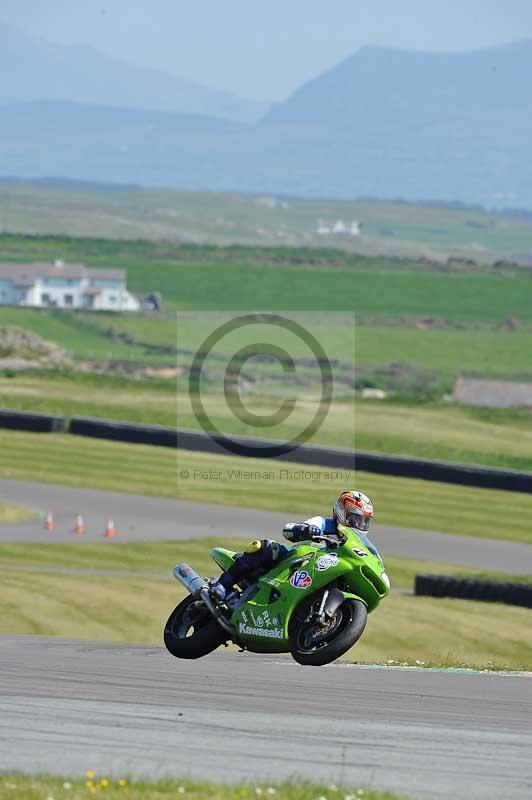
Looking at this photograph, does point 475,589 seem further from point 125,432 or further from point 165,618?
point 125,432

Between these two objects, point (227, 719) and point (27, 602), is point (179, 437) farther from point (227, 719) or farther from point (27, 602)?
point (227, 719)

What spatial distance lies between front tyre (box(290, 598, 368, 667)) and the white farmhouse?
535 ft

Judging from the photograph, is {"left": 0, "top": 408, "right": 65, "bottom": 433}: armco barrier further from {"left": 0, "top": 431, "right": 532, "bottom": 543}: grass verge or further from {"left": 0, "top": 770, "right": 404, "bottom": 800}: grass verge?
{"left": 0, "top": 770, "right": 404, "bottom": 800}: grass verge

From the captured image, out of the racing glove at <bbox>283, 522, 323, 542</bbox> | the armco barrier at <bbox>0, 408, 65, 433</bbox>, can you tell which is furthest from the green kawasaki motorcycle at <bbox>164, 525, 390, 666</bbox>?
the armco barrier at <bbox>0, 408, 65, 433</bbox>

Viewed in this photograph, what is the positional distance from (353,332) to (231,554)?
123978 mm

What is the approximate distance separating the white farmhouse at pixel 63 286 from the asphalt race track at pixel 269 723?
16338 cm

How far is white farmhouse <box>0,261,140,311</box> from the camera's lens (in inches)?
7003

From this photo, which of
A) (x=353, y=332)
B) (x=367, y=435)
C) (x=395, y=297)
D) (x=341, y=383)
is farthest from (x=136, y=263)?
(x=367, y=435)

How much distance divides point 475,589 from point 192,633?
14.5 m

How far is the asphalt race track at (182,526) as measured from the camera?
3634 cm

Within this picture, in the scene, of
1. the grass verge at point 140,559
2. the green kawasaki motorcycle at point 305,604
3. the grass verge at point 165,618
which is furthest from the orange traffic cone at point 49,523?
the green kawasaki motorcycle at point 305,604

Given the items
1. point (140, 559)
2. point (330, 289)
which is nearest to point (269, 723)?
point (140, 559)

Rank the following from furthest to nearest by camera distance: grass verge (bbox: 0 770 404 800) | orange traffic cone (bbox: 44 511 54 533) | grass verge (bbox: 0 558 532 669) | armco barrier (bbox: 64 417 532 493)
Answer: armco barrier (bbox: 64 417 532 493) → orange traffic cone (bbox: 44 511 54 533) → grass verge (bbox: 0 558 532 669) → grass verge (bbox: 0 770 404 800)

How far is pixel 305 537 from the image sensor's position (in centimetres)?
1484
